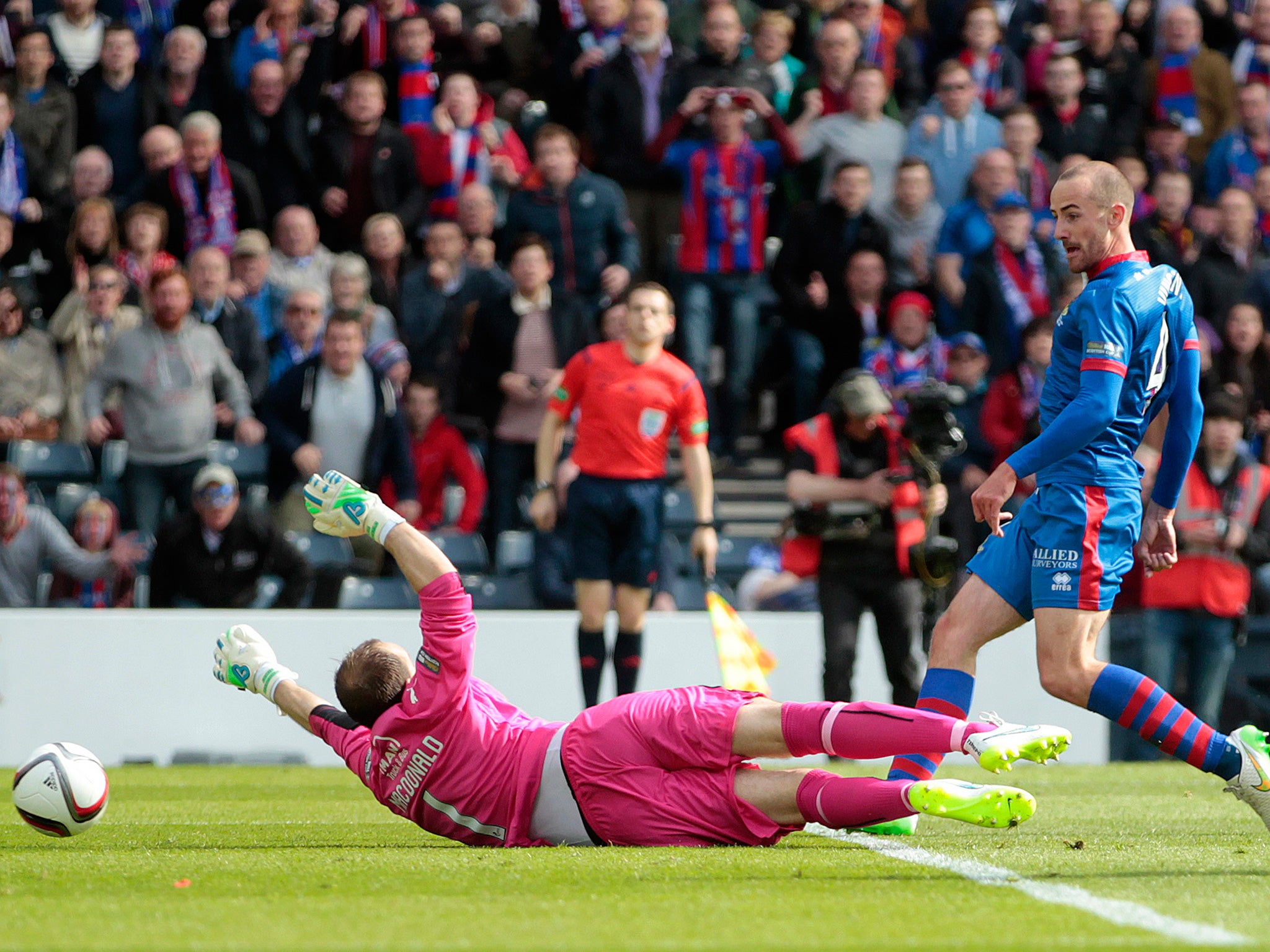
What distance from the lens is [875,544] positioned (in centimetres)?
986

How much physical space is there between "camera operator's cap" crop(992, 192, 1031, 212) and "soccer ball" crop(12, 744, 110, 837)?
8.56 m

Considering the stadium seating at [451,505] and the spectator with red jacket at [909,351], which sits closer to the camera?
the spectator with red jacket at [909,351]


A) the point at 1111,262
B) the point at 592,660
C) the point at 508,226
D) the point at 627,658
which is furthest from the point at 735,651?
the point at 1111,262

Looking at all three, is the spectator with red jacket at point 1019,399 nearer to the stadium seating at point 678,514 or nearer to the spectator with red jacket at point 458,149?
the stadium seating at point 678,514

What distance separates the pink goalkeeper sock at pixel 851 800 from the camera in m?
5.09

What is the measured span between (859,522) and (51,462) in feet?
18.6

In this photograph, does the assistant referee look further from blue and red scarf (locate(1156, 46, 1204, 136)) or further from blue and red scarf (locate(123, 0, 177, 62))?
blue and red scarf (locate(1156, 46, 1204, 136))

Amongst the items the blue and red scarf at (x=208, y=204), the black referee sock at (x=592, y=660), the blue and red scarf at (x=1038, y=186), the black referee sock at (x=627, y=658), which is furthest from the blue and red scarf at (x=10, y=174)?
the blue and red scarf at (x=1038, y=186)

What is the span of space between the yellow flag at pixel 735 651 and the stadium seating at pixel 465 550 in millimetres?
1930

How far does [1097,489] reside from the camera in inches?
216

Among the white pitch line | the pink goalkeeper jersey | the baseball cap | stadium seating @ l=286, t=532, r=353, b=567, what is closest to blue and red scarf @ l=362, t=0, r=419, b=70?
the baseball cap

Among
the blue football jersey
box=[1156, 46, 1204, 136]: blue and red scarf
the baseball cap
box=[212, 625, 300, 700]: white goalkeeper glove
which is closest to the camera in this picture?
the blue football jersey

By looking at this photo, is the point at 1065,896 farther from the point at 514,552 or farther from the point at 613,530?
the point at 514,552

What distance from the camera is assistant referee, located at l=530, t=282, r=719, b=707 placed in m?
9.70
